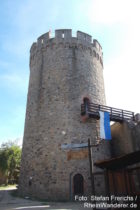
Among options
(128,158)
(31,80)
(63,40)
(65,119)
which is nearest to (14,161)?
(31,80)

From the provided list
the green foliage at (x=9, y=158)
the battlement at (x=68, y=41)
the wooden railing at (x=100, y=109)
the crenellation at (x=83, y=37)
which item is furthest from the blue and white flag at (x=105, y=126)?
the green foliage at (x=9, y=158)

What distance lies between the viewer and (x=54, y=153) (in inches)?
456

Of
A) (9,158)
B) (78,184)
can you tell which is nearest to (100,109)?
(78,184)

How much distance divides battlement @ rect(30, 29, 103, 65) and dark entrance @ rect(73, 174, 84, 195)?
1022 centimetres

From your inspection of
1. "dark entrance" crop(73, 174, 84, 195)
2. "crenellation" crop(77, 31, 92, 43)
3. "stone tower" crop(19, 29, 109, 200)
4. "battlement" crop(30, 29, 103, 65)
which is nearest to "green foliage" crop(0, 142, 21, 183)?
"stone tower" crop(19, 29, 109, 200)

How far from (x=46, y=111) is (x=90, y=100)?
3439mm

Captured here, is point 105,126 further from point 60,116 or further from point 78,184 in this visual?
point 78,184

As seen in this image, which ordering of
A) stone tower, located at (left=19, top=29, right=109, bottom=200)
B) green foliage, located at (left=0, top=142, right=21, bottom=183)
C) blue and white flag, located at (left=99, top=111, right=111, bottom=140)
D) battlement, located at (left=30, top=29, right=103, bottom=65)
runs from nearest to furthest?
1. stone tower, located at (left=19, top=29, right=109, bottom=200)
2. blue and white flag, located at (left=99, top=111, right=111, bottom=140)
3. battlement, located at (left=30, top=29, right=103, bottom=65)
4. green foliage, located at (left=0, top=142, right=21, bottom=183)

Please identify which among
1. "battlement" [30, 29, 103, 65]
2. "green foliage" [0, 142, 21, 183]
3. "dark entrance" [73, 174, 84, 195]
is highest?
"battlement" [30, 29, 103, 65]

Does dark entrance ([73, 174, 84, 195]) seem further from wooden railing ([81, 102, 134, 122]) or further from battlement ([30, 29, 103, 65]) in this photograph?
battlement ([30, 29, 103, 65])

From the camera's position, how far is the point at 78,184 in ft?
35.7

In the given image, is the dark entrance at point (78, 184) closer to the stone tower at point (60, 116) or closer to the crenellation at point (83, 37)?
the stone tower at point (60, 116)

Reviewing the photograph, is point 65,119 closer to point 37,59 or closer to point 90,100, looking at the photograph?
point 90,100

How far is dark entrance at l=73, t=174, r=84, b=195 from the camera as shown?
10643 mm
